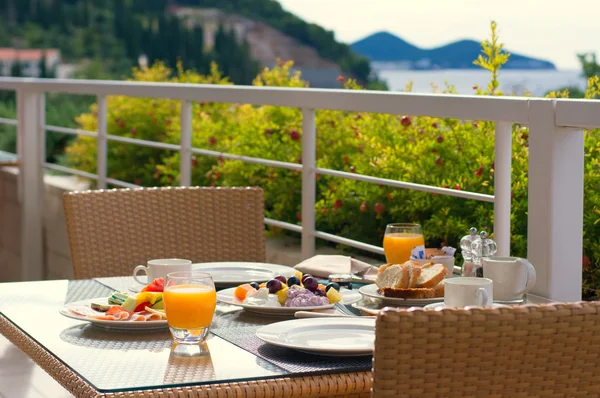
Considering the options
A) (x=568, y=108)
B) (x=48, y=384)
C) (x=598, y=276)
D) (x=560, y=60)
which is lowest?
(x=48, y=384)

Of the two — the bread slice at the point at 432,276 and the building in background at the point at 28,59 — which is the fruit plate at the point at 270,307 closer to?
the bread slice at the point at 432,276

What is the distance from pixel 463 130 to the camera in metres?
3.24

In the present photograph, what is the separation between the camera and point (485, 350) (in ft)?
3.32

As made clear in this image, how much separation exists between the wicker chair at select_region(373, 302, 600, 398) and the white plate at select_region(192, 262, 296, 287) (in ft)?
2.74

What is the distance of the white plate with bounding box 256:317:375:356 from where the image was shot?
50.9 inches

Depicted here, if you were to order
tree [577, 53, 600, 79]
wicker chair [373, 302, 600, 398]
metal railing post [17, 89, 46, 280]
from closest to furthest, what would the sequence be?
wicker chair [373, 302, 600, 398] < metal railing post [17, 89, 46, 280] < tree [577, 53, 600, 79]

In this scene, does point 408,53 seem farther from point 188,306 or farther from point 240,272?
point 188,306

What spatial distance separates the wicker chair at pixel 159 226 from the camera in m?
2.35

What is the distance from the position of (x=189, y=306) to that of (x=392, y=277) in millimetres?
406

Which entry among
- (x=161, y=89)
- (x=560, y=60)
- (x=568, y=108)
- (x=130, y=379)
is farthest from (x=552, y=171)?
(x=560, y=60)

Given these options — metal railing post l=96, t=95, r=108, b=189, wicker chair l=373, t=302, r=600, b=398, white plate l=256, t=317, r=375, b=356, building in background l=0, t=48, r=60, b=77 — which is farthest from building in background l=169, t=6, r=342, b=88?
wicker chair l=373, t=302, r=600, b=398

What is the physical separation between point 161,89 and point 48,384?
46.9 inches

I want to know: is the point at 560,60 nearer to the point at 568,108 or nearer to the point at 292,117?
the point at 292,117

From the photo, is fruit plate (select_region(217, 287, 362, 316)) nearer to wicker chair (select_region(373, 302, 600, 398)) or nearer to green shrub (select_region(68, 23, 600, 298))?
wicker chair (select_region(373, 302, 600, 398))
